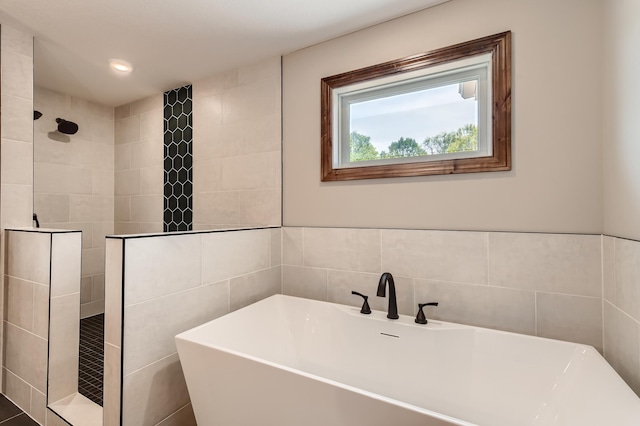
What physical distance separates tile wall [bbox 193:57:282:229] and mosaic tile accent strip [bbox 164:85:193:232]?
0.29ft

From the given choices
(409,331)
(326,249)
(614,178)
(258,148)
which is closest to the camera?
(614,178)

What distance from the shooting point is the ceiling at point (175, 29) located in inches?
68.2

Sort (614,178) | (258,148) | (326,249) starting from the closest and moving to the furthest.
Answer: (614,178)
(326,249)
(258,148)

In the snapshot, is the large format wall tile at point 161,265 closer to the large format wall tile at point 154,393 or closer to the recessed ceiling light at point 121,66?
the large format wall tile at point 154,393

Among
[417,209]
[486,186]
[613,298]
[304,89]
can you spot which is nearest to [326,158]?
[304,89]

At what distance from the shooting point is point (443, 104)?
71.0 inches

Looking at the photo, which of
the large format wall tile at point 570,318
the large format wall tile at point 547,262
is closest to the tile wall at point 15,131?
the large format wall tile at point 547,262

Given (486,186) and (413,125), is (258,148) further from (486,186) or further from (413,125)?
(486,186)

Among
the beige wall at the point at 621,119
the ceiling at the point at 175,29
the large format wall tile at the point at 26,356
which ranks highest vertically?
the ceiling at the point at 175,29

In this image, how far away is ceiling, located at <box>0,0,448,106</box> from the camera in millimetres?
1733

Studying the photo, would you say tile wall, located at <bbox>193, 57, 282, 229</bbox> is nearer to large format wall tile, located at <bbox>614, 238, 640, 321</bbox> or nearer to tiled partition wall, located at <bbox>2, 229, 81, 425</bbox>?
tiled partition wall, located at <bbox>2, 229, 81, 425</bbox>

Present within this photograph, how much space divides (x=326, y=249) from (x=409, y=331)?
2.50ft

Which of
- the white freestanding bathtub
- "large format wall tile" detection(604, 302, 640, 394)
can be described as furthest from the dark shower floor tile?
"large format wall tile" detection(604, 302, 640, 394)

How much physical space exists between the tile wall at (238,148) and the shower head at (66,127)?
1347mm
